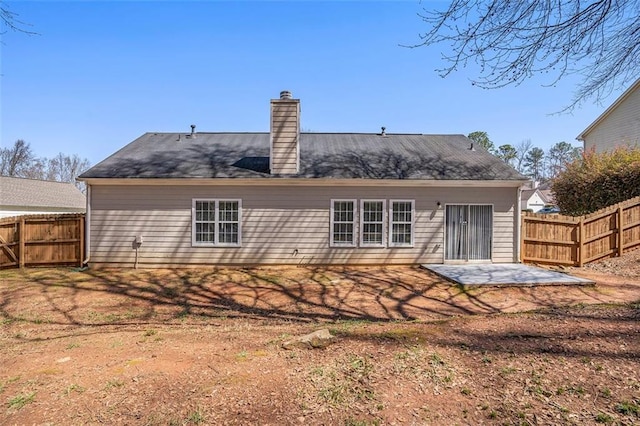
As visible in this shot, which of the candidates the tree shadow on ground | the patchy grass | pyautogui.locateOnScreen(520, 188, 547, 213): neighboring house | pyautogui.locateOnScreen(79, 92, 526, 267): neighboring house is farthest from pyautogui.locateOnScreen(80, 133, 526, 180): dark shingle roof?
pyautogui.locateOnScreen(520, 188, 547, 213): neighboring house

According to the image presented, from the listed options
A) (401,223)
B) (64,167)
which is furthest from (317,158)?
(64,167)

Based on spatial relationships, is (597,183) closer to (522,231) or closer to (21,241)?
(522,231)

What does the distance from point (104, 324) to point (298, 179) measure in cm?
601

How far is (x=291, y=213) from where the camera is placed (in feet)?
33.8

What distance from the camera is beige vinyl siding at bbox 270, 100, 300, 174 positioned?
34.0ft

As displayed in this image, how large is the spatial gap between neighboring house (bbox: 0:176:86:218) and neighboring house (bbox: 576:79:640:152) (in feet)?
111

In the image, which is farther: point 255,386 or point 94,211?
point 94,211

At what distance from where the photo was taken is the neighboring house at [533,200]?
4321cm

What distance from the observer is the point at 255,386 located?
9.58 ft

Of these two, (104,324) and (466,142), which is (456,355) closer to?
(104,324)

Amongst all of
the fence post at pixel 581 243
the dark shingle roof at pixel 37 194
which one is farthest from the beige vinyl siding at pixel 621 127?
the dark shingle roof at pixel 37 194

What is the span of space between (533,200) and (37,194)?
53618 mm

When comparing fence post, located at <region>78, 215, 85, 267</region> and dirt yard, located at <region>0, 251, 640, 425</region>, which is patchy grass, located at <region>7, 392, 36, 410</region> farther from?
fence post, located at <region>78, 215, 85, 267</region>

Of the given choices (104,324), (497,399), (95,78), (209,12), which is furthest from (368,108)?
(497,399)
